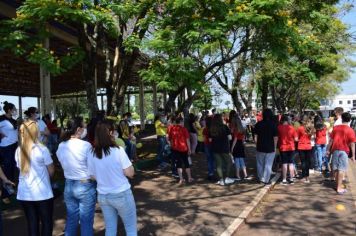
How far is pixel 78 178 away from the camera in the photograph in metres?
A: 5.12

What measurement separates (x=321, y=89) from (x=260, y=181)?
126ft

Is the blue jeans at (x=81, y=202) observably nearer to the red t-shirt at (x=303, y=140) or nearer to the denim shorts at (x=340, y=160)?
the denim shorts at (x=340, y=160)

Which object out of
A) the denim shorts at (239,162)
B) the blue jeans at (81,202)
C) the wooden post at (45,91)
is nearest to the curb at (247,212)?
the denim shorts at (239,162)

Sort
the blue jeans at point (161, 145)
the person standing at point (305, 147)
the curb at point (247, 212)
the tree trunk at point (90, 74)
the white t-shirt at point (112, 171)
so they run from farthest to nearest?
1. the blue jeans at point (161, 145)
2. the tree trunk at point (90, 74)
3. the person standing at point (305, 147)
4. the curb at point (247, 212)
5. the white t-shirt at point (112, 171)

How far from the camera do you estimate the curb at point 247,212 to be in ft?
21.9

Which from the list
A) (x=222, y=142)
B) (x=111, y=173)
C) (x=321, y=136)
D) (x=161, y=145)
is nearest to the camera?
(x=111, y=173)

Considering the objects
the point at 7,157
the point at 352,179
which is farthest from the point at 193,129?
the point at 7,157

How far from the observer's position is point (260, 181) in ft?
35.5

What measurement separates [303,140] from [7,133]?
22.0 ft

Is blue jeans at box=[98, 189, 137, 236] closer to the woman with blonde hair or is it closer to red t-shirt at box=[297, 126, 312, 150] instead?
the woman with blonde hair

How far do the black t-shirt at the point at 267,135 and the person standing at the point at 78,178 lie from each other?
6.00 m

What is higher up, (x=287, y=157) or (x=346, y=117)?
(x=346, y=117)

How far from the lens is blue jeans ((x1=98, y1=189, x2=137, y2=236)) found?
4.72m

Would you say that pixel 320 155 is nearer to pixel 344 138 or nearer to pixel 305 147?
pixel 305 147
